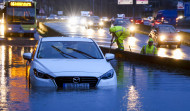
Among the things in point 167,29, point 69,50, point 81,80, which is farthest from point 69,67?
point 167,29

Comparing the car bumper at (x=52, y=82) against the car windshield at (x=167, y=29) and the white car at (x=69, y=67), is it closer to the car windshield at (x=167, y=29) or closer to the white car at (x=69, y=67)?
the white car at (x=69, y=67)

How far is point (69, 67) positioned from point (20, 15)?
99.6 feet

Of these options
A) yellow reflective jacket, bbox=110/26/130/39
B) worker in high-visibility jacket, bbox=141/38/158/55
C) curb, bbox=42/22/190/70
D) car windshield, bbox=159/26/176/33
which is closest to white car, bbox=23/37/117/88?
curb, bbox=42/22/190/70

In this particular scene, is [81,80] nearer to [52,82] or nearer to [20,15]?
[52,82]

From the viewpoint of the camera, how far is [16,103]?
916 cm

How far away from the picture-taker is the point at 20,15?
39.4 metres

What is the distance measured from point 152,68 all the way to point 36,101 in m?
8.55

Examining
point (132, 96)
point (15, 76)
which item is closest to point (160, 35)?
point (15, 76)

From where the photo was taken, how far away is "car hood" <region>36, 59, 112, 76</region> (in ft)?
31.0

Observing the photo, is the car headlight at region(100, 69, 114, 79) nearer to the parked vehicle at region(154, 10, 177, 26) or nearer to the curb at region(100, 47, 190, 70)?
the curb at region(100, 47, 190, 70)

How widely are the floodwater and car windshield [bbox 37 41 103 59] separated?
95cm

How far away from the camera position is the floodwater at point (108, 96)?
28.9ft

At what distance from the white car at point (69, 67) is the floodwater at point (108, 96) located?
0.56 feet

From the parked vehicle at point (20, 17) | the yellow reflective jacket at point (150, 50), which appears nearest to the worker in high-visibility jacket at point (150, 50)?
the yellow reflective jacket at point (150, 50)
